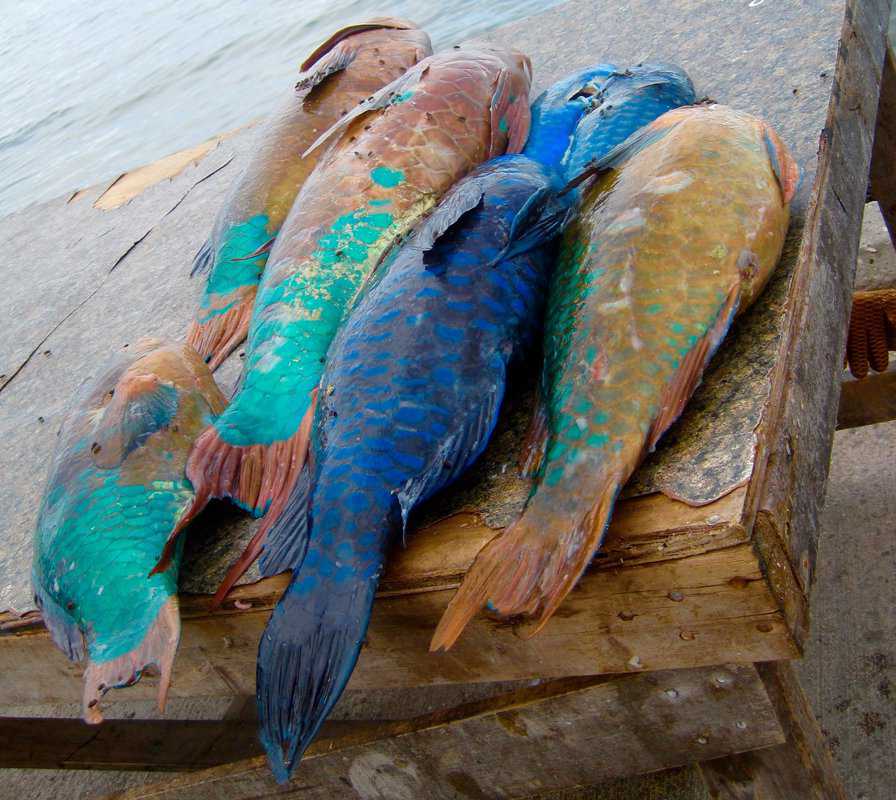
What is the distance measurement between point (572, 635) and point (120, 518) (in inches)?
31.4

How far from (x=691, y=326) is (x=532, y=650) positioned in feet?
1.81

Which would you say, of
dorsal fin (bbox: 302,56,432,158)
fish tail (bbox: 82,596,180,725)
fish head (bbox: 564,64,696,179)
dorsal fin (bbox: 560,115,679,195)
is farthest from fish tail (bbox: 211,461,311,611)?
dorsal fin (bbox: 302,56,432,158)

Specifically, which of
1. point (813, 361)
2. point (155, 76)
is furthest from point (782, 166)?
point (155, 76)

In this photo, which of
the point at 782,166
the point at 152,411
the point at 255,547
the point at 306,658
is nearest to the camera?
the point at 306,658

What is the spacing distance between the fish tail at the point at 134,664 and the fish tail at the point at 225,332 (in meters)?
1.02

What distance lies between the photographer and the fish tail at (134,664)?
133 centimetres

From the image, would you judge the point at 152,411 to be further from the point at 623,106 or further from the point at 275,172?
the point at 623,106

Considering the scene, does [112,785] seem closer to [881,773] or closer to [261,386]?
[261,386]

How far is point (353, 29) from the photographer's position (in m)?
A: 3.14

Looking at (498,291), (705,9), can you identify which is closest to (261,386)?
(498,291)

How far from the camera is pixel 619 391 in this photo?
1.31 m

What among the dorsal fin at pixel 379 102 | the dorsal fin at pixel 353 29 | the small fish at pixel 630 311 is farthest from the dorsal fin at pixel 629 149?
the dorsal fin at pixel 353 29

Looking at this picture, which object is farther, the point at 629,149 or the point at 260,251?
the point at 260,251

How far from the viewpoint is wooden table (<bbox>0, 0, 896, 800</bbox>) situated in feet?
4.00
